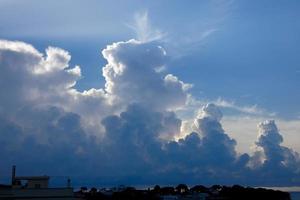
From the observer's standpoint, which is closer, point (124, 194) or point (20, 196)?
point (20, 196)

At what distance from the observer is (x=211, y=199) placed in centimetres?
16275

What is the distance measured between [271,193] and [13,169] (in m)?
125

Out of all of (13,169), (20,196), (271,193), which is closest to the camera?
(20,196)

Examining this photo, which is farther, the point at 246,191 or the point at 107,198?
the point at 246,191

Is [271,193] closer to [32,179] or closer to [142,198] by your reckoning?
[142,198]

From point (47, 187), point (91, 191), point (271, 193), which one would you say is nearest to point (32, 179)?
point (47, 187)

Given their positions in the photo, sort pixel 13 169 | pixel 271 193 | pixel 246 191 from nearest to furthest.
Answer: pixel 13 169
pixel 246 191
pixel 271 193

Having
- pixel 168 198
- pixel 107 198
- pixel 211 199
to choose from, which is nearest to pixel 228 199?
pixel 211 199

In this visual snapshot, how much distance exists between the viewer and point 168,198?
150250mm

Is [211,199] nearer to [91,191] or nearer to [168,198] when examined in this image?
[168,198]

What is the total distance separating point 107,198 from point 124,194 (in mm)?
8040

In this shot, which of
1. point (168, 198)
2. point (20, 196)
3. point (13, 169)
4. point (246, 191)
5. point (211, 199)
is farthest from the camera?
point (246, 191)

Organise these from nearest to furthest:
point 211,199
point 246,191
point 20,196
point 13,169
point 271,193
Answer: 1. point 20,196
2. point 13,169
3. point 211,199
4. point 246,191
5. point 271,193

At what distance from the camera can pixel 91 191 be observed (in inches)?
7141
